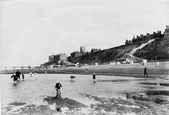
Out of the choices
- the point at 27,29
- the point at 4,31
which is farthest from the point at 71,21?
the point at 4,31

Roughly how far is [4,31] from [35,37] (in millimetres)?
3859

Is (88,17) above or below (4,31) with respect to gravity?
above

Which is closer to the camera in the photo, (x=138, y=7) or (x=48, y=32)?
(x=138, y=7)

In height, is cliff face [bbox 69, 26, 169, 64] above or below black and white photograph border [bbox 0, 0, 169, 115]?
above

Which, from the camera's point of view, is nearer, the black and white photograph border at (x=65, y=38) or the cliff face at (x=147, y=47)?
the black and white photograph border at (x=65, y=38)

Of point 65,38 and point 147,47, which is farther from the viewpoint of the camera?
point 147,47

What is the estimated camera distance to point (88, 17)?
80.1 feet

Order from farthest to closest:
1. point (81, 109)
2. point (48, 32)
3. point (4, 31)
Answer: point (48, 32) < point (4, 31) < point (81, 109)

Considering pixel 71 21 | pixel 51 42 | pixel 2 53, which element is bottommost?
pixel 2 53

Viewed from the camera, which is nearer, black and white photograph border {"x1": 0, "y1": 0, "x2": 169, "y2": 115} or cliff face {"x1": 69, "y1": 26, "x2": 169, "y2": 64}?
black and white photograph border {"x1": 0, "y1": 0, "x2": 169, "y2": 115}

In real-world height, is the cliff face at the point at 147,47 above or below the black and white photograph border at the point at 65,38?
above

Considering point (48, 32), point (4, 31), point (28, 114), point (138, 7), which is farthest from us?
point (48, 32)

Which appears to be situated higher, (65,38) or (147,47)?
(147,47)

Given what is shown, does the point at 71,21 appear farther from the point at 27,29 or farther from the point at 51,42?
the point at 27,29
